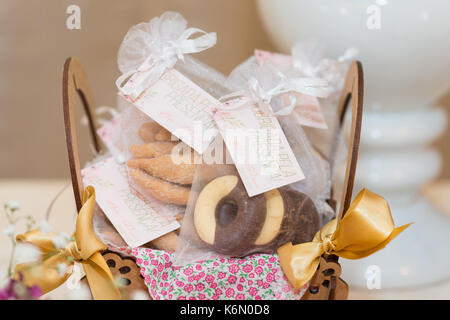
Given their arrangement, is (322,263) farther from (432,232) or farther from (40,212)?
(40,212)

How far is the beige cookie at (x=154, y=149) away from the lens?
25.2 inches

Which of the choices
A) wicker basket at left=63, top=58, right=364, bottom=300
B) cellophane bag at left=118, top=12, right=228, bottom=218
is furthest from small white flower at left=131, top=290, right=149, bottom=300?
cellophane bag at left=118, top=12, right=228, bottom=218

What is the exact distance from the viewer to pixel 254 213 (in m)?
0.58

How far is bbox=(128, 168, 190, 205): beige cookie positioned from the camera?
2.05 ft

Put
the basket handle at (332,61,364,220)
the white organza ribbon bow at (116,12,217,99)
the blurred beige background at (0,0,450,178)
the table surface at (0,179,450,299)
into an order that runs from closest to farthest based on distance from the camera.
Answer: the basket handle at (332,61,364,220), the white organza ribbon bow at (116,12,217,99), the table surface at (0,179,450,299), the blurred beige background at (0,0,450,178)

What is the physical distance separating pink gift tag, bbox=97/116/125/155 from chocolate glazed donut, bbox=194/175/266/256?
266 mm

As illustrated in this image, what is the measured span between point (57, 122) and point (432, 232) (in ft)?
3.17

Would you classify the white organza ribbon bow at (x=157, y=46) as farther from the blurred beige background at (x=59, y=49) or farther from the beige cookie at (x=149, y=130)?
the blurred beige background at (x=59, y=49)

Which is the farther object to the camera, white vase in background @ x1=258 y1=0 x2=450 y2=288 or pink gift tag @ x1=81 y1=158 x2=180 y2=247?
white vase in background @ x1=258 y1=0 x2=450 y2=288

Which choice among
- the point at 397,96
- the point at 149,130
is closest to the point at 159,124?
the point at 149,130

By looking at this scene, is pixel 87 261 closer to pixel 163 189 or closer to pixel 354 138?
pixel 163 189

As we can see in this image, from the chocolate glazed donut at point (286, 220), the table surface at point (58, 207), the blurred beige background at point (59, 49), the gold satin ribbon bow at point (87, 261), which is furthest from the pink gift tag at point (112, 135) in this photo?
the blurred beige background at point (59, 49)

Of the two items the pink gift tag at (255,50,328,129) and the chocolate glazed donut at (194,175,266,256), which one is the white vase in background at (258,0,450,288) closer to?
the pink gift tag at (255,50,328,129)

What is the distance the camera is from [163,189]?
63 centimetres
